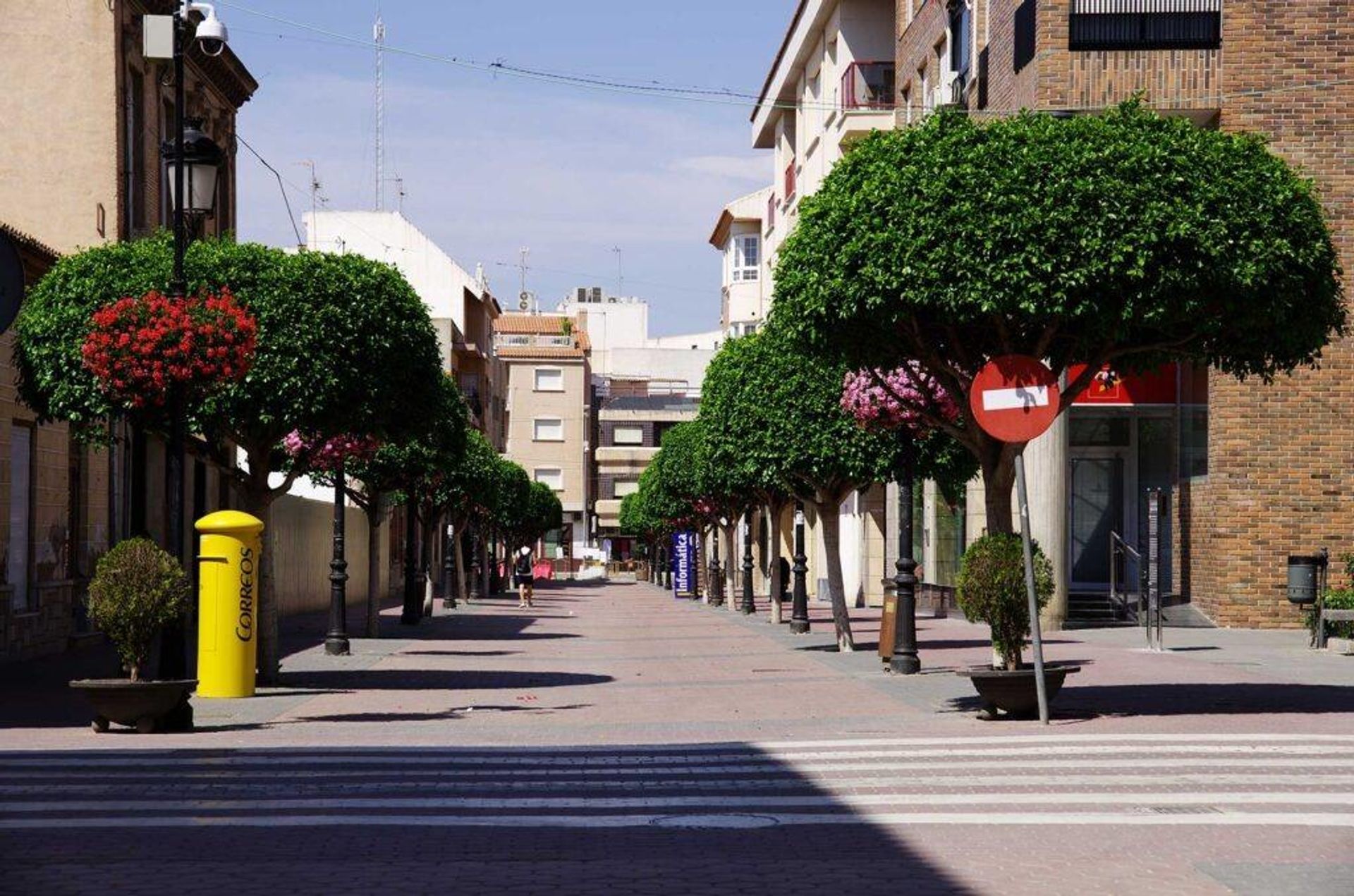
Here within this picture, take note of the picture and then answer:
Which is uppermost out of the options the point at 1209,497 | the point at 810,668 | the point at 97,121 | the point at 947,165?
the point at 97,121

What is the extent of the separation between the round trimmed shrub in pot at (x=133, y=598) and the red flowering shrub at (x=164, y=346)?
229 cm

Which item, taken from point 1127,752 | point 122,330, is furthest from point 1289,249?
point 122,330

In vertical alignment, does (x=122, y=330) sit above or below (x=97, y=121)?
below

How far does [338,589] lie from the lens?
95.2 feet

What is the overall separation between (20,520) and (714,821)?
1971 centimetres

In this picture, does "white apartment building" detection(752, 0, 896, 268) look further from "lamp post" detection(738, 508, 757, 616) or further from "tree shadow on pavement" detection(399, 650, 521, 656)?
"tree shadow on pavement" detection(399, 650, 521, 656)

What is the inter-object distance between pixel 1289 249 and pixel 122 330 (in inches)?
374

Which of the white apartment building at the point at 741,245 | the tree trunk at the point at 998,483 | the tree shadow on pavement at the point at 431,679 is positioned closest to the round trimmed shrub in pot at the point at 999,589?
the tree trunk at the point at 998,483

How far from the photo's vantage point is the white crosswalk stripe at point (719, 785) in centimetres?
1074

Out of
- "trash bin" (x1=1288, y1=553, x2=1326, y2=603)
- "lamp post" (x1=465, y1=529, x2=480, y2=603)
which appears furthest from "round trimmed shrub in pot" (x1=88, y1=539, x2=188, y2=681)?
"lamp post" (x1=465, y1=529, x2=480, y2=603)

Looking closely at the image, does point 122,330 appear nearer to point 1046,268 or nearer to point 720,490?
point 1046,268

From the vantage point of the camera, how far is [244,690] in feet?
64.6

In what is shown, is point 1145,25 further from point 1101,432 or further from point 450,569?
point 450,569

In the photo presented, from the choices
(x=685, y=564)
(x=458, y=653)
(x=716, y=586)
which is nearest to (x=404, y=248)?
(x=685, y=564)
